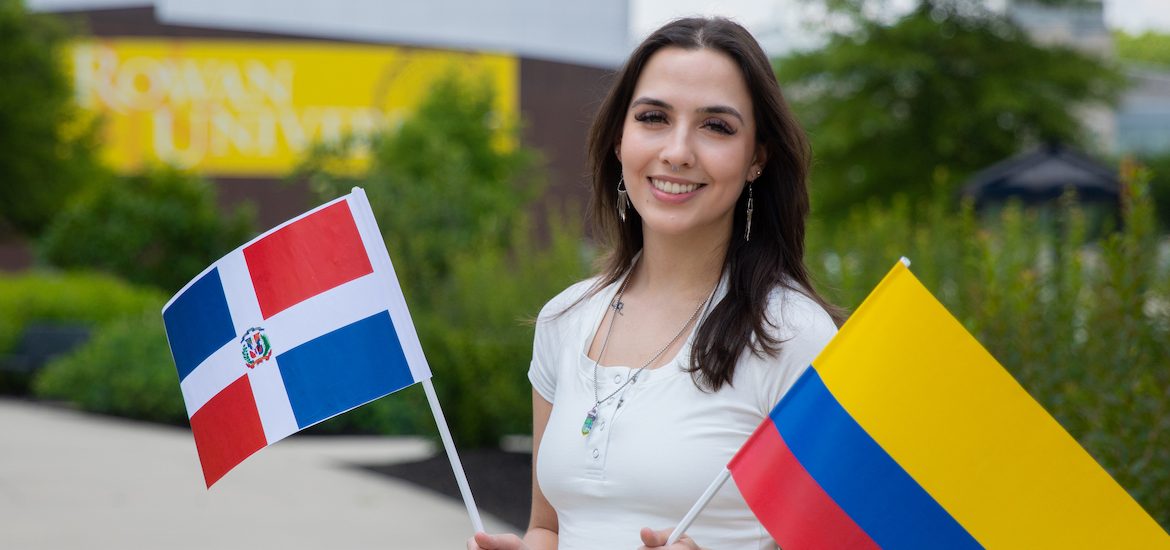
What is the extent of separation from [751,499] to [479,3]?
3873cm

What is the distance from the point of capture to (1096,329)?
541cm

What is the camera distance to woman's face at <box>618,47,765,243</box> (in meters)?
2.57

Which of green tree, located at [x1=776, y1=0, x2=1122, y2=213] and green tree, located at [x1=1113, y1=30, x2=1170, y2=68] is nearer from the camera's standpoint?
green tree, located at [x1=776, y1=0, x2=1122, y2=213]

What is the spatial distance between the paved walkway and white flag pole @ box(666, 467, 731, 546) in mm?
5517

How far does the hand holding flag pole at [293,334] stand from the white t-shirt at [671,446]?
424 millimetres

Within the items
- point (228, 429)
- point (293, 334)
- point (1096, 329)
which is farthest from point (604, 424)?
point (1096, 329)

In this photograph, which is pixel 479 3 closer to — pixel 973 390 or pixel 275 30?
pixel 275 30

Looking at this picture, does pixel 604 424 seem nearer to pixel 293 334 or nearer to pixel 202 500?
pixel 293 334

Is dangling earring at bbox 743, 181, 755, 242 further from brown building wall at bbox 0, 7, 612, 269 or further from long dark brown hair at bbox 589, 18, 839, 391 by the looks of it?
brown building wall at bbox 0, 7, 612, 269

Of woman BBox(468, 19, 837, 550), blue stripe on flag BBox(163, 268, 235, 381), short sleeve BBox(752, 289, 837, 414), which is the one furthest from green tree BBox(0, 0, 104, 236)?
short sleeve BBox(752, 289, 837, 414)

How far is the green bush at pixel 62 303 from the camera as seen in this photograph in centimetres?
1822

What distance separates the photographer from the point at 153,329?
15.8 metres

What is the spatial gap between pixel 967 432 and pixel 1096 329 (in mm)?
3304

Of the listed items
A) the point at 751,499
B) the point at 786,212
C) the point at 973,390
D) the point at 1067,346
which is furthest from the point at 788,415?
the point at 1067,346
